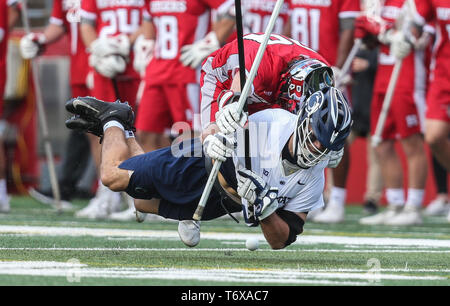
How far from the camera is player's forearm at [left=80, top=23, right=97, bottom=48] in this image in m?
8.82

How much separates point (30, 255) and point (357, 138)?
7.16 m

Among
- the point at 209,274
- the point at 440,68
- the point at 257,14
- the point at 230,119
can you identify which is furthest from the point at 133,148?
the point at 440,68

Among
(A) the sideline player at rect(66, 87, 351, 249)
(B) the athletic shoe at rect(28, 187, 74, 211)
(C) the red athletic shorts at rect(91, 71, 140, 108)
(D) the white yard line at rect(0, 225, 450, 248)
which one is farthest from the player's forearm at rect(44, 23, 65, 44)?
(A) the sideline player at rect(66, 87, 351, 249)

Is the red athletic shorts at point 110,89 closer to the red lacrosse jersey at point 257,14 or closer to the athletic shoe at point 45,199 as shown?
the red lacrosse jersey at point 257,14

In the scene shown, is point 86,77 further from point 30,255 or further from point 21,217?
point 30,255

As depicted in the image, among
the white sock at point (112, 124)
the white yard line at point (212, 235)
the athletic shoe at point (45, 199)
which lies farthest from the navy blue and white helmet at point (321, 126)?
the athletic shoe at point (45, 199)

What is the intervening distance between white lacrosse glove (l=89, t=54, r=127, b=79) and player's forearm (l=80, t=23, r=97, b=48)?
27cm

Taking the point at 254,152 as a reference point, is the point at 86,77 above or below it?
below

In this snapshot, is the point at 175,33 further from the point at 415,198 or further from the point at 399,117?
the point at 415,198

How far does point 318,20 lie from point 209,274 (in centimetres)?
467

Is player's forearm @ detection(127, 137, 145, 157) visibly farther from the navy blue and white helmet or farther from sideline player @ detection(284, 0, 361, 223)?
sideline player @ detection(284, 0, 361, 223)

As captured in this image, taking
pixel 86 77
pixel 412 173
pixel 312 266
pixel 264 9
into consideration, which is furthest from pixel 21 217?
pixel 312 266

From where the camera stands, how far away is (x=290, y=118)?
206 inches
